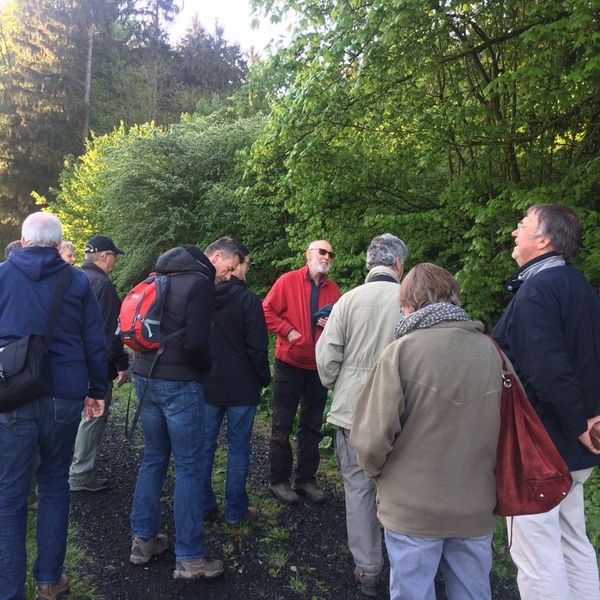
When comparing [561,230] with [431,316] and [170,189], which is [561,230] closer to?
[431,316]

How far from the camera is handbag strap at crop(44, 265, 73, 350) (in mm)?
2732

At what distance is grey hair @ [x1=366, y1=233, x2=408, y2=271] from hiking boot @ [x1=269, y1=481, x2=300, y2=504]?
2.08 metres

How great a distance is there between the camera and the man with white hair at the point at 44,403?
265 centimetres

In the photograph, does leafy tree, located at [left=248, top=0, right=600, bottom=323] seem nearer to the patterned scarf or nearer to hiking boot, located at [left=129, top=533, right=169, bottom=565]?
the patterned scarf

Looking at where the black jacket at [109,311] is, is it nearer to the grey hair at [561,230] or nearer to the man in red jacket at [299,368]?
the man in red jacket at [299,368]

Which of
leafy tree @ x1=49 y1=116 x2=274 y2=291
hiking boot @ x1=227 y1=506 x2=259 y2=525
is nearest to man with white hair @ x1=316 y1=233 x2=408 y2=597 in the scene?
hiking boot @ x1=227 y1=506 x2=259 y2=525

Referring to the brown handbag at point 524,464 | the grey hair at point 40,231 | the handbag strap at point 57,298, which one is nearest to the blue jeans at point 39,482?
the handbag strap at point 57,298

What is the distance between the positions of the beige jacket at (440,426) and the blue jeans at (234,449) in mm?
1785

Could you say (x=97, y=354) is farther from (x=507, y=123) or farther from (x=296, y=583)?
(x=507, y=123)

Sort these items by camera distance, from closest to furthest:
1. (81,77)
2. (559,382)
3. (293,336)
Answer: (559,382), (293,336), (81,77)

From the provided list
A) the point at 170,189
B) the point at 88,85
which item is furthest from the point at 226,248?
the point at 88,85

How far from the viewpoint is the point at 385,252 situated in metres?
3.39

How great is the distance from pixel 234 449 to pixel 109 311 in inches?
62.8

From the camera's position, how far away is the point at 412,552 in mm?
2156
